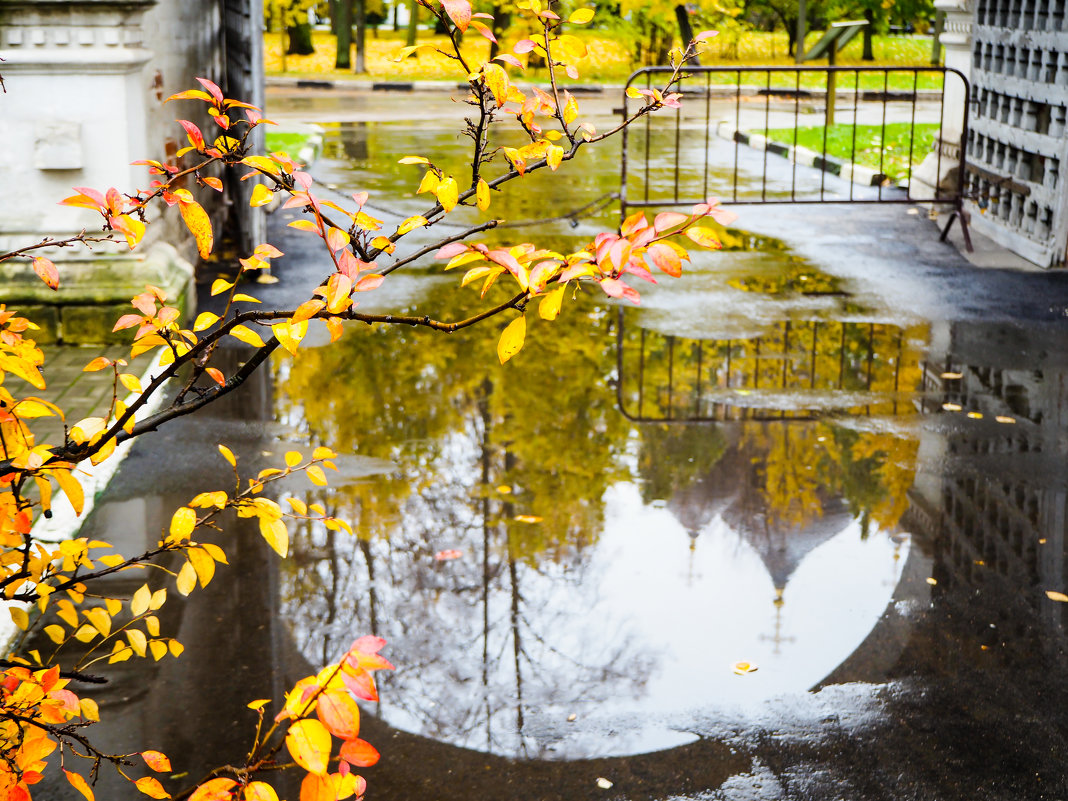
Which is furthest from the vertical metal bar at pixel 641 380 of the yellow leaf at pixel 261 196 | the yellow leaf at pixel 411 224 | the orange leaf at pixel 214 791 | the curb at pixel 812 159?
the curb at pixel 812 159

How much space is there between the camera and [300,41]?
3950 centimetres

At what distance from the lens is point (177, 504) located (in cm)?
534

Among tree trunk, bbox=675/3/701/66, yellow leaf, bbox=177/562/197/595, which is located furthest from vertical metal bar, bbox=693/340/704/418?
tree trunk, bbox=675/3/701/66

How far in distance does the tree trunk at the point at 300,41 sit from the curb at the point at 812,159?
22.1m

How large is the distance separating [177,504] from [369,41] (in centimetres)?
4674

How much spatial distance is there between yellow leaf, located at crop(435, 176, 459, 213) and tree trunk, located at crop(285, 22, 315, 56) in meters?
38.8

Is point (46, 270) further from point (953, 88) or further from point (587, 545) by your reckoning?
point (953, 88)

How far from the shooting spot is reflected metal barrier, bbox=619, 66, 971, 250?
441 inches

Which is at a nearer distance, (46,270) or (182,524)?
(182,524)

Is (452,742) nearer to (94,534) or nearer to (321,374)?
(94,534)

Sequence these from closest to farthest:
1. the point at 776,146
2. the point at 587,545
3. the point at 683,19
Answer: the point at 587,545, the point at 776,146, the point at 683,19

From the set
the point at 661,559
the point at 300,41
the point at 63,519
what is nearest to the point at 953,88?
the point at 661,559

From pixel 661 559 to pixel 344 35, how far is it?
111 feet

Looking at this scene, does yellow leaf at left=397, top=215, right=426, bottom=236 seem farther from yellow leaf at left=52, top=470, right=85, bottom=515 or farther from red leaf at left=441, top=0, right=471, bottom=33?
yellow leaf at left=52, top=470, right=85, bottom=515
